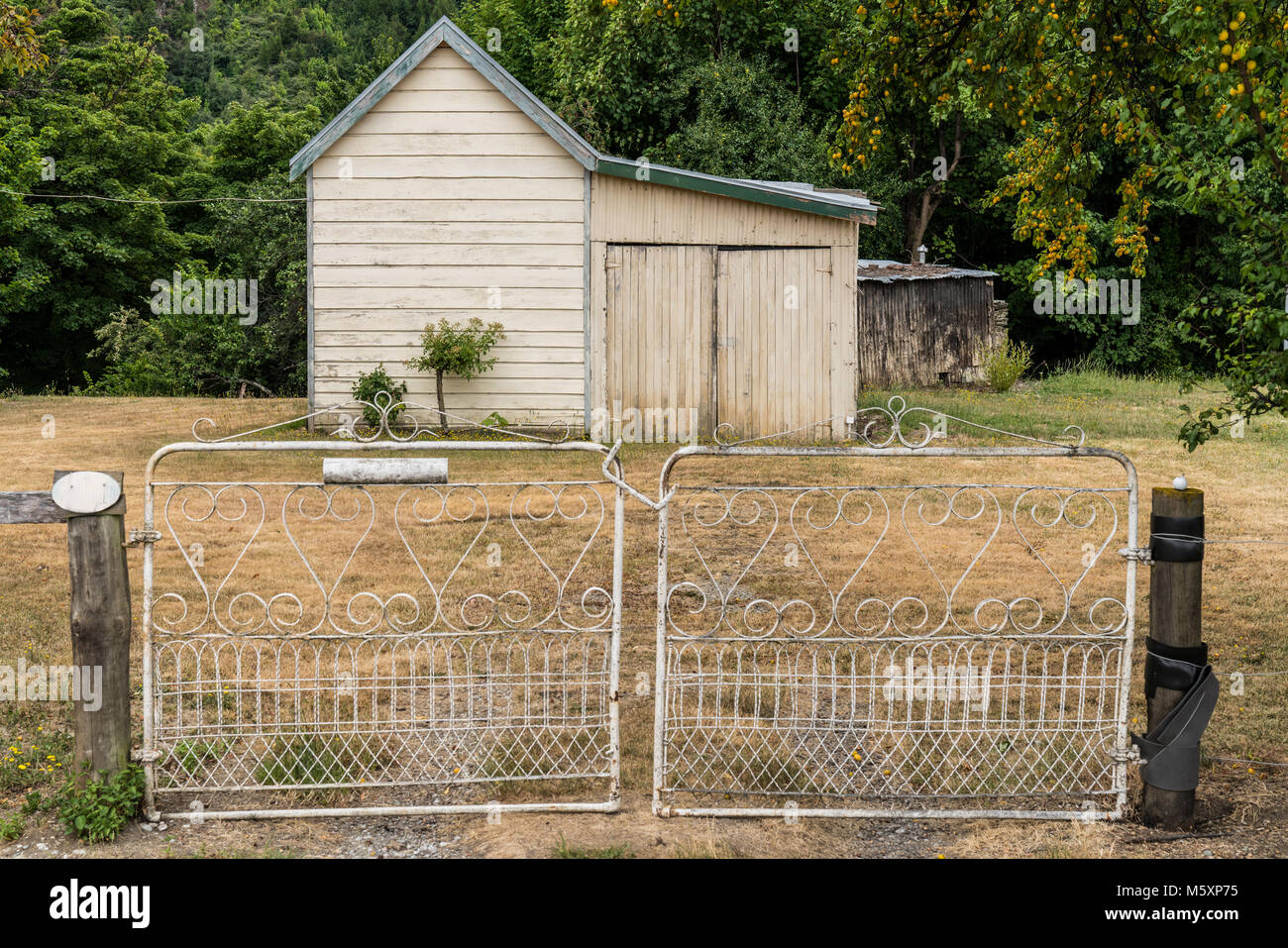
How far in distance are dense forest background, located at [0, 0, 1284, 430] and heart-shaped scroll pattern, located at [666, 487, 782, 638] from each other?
46.0 ft

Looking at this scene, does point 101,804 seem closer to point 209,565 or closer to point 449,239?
point 209,565

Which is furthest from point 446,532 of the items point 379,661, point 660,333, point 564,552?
point 660,333

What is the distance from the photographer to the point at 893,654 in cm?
554

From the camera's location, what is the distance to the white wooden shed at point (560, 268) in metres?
14.7

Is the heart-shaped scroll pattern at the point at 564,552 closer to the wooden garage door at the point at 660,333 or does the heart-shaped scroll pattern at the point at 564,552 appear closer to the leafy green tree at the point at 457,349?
the leafy green tree at the point at 457,349

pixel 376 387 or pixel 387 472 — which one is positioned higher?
pixel 376 387

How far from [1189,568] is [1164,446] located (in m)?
11.2

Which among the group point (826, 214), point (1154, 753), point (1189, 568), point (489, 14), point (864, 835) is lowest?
point (864, 835)

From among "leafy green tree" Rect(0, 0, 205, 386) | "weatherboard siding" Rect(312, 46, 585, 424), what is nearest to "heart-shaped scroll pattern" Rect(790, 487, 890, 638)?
"weatherboard siding" Rect(312, 46, 585, 424)

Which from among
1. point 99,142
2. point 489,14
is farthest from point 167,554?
point 489,14

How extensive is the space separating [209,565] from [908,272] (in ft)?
63.2

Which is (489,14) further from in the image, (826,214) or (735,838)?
(735,838)

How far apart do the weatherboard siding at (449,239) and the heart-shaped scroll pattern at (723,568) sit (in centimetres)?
416

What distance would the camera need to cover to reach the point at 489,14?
4447 centimetres
